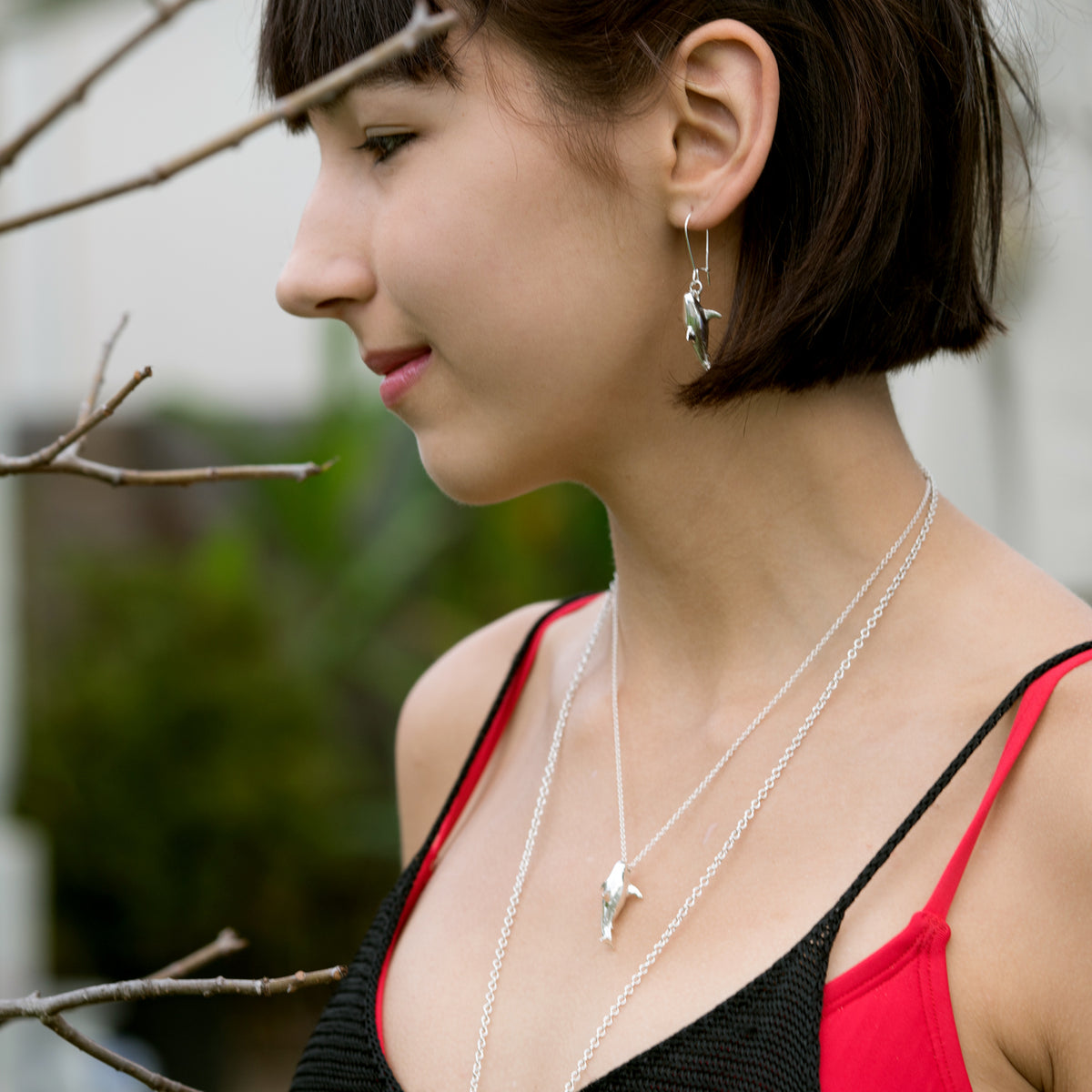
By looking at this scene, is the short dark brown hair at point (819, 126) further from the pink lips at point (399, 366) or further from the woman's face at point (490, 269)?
the pink lips at point (399, 366)

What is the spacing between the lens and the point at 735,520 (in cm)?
140

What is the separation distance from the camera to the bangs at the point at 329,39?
1215 mm

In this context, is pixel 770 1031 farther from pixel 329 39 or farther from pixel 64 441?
pixel 329 39

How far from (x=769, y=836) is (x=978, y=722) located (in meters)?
0.22

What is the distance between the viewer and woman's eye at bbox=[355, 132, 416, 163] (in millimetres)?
1261

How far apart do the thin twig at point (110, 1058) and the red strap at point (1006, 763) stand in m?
0.62

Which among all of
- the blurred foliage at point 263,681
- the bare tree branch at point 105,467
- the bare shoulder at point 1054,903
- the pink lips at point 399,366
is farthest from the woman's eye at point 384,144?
the blurred foliage at point 263,681

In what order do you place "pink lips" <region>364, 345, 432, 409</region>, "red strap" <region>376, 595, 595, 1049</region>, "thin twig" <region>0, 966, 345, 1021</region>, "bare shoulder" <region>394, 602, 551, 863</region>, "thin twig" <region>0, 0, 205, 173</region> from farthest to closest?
"bare shoulder" <region>394, 602, 551, 863</region> < "red strap" <region>376, 595, 595, 1049</region> < "pink lips" <region>364, 345, 432, 409</region> < "thin twig" <region>0, 966, 345, 1021</region> < "thin twig" <region>0, 0, 205, 173</region>

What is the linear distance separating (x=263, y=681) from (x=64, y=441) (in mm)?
4162

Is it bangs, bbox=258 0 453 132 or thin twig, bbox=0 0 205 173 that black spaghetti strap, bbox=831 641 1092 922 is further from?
thin twig, bbox=0 0 205 173

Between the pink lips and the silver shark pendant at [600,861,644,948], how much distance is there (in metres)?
0.52

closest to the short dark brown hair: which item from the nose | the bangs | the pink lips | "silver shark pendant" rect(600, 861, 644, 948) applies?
the bangs

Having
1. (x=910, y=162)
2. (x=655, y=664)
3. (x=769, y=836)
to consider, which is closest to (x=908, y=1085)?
(x=769, y=836)

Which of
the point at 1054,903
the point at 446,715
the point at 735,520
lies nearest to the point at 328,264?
the point at 735,520
